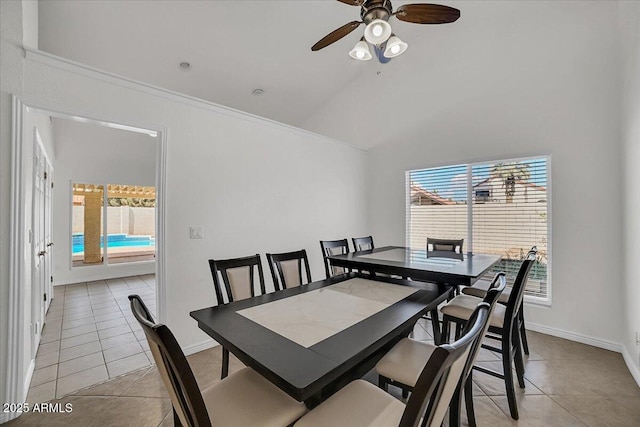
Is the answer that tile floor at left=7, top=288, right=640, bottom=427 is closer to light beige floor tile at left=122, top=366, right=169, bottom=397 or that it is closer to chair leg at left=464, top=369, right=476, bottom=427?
light beige floor tile at left=122, top=366, right=169, bottom=397

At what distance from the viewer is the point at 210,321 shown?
4.77ft

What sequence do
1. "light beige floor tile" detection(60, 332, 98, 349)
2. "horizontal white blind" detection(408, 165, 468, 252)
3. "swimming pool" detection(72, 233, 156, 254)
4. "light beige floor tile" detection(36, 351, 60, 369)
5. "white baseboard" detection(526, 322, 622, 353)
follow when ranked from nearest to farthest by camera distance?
Result: 1. "light beige floor tile" detection(36, 351, 60, 369)
2. "white baseboard" detection(526, 322, 622, 353)
3. "light beige floor tile" detection(60, 332, 98, 349)
4. "horizontal white blind" detection(408, 165, 468, 252)
5. "swimming pool" detection(72, 233, 156, 254)

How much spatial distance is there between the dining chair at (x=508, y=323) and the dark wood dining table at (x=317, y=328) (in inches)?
14.7

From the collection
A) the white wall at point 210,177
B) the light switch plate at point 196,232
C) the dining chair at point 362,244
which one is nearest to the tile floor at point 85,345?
the white wall at point 210,177

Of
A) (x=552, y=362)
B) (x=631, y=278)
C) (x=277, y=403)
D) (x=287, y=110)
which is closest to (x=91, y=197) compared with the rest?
(x=287, y=110)

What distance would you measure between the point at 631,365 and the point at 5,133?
5171mm

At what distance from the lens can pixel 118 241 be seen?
21.7 feet

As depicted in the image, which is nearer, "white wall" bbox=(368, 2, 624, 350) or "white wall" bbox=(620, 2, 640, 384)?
"white wall" bbox=(620, 2, 640, 384)

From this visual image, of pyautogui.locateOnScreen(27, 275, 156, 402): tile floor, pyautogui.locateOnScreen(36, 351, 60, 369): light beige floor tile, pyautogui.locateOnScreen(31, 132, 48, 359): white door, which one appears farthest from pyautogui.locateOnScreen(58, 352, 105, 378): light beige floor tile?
pyautogui.locateOnScreen(31, 132, 48, 359): white door

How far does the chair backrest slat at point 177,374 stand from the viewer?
2.87 feet

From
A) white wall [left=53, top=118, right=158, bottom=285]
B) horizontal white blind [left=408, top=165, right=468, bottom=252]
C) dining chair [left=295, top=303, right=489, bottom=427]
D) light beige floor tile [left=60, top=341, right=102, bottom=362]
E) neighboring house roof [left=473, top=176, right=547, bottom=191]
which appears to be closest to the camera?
dining chair [left=295, top=303, right=489, bottom=427]

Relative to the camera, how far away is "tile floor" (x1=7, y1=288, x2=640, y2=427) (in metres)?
1.82

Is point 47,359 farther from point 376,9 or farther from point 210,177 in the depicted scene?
point 376,9

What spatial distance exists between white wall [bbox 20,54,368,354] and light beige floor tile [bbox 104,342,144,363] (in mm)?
562
